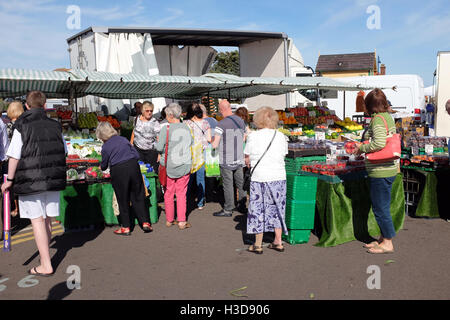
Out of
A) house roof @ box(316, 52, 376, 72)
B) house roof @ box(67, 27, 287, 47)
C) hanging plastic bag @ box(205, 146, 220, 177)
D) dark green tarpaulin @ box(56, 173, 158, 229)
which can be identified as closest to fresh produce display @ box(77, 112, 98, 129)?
hanging plastic bag @ box(205, 146, 220, 177)

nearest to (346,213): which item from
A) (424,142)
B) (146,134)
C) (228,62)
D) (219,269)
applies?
(219,269)

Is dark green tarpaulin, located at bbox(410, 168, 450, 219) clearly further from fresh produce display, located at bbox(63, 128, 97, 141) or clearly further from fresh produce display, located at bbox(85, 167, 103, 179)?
fresh produce display, located at bbox(63, 128, 97, 141)

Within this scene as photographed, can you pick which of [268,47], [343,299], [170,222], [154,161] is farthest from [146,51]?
[343,299]

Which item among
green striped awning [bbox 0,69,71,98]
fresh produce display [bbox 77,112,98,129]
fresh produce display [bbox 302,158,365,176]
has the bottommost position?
fresh produce display [bbox 302,158,365,176]

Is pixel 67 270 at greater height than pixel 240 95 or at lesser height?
lesser

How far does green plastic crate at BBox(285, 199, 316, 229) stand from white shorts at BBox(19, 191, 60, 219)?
2.74 m

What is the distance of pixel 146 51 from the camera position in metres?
14.3

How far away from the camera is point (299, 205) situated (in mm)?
5117

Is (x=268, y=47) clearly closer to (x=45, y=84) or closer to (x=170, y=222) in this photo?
(x=45, y=84)

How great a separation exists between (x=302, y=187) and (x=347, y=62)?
2032 inches

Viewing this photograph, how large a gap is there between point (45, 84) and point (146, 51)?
6.23m

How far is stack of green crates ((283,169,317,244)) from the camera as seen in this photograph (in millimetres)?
5078

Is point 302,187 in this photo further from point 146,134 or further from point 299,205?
point 146,134
